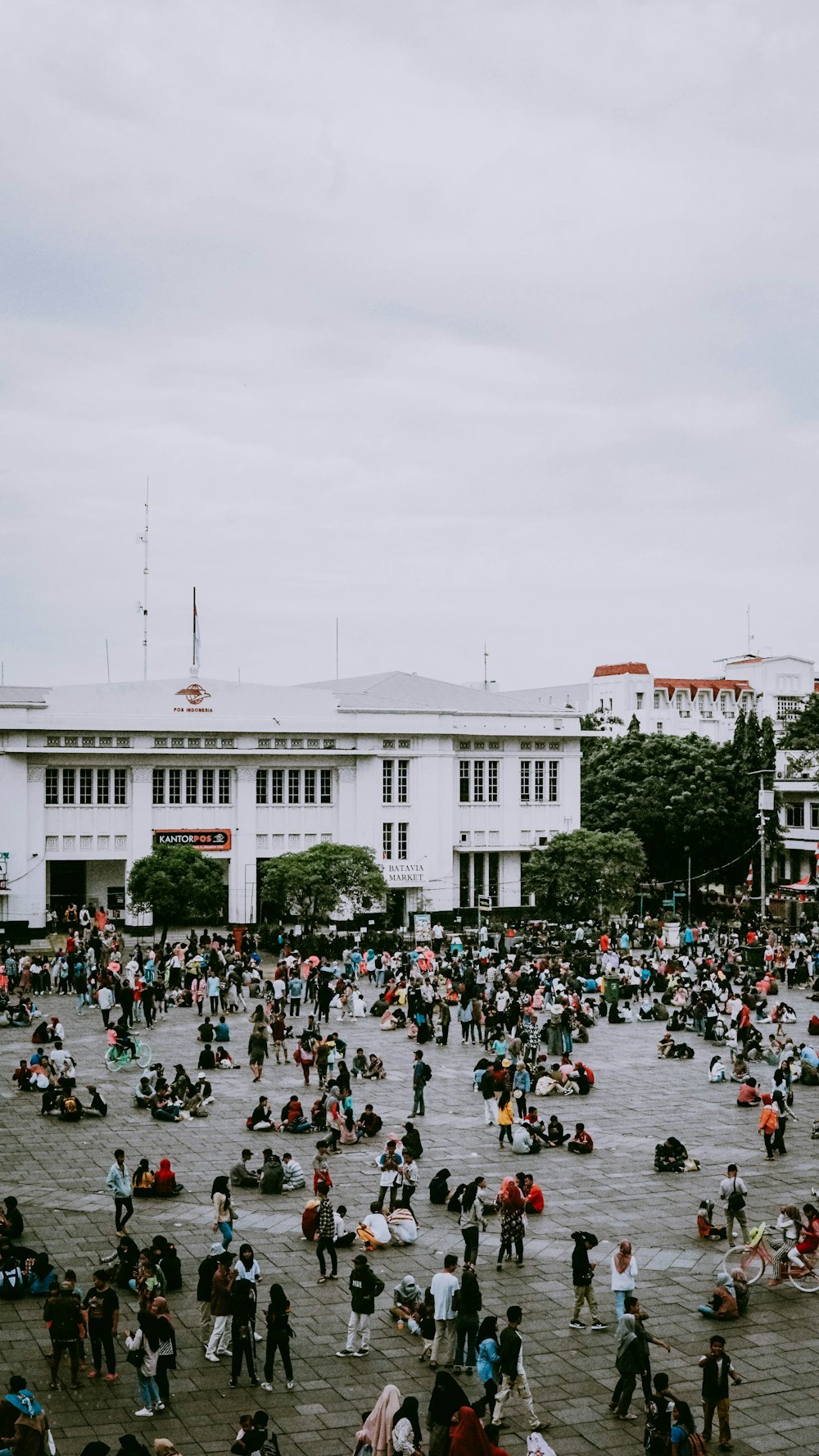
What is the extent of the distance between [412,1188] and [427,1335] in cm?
442

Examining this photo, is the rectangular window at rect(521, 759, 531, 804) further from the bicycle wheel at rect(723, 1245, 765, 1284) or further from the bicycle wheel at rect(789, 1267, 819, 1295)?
the bicycle wheel at rect(789, 1267, 819, 1295)

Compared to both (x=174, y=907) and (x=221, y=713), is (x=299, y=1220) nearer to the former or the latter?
(x=174, y=907)

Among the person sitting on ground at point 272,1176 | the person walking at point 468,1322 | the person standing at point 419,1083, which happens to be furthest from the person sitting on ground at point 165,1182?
the person walking at point 468,1322

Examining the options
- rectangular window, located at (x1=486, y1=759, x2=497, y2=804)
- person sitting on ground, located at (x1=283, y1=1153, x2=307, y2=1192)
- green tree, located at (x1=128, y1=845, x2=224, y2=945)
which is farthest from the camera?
rectangular window, located at (x1=486, y1=759, x2=497, y2=804)

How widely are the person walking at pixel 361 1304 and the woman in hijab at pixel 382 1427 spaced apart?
250cm

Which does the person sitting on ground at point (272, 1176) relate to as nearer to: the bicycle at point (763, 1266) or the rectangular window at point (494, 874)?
the bicycle at point (763, 1266)

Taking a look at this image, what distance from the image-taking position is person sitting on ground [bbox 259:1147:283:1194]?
20531mm

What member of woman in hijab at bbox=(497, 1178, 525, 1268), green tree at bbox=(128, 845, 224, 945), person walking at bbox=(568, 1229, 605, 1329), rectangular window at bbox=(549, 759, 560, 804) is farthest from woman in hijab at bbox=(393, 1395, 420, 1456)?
rectangular window at bbox=(549, 759, 560, 804)

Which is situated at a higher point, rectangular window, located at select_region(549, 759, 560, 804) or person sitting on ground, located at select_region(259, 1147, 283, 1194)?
rectangular window, located at select_region(549, 759, 560, 804)

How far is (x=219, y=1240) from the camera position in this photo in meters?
18.2

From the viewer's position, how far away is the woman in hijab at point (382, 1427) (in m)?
11.6

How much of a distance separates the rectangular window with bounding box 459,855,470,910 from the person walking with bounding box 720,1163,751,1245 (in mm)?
43845

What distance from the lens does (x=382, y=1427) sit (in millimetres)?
11648

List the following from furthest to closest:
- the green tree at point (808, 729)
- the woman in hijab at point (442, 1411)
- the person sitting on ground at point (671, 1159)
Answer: the green tree at point (808, 729) < the person sitting on ground at point (671, 1159) < the woman in hijab at point (442, 1411)
